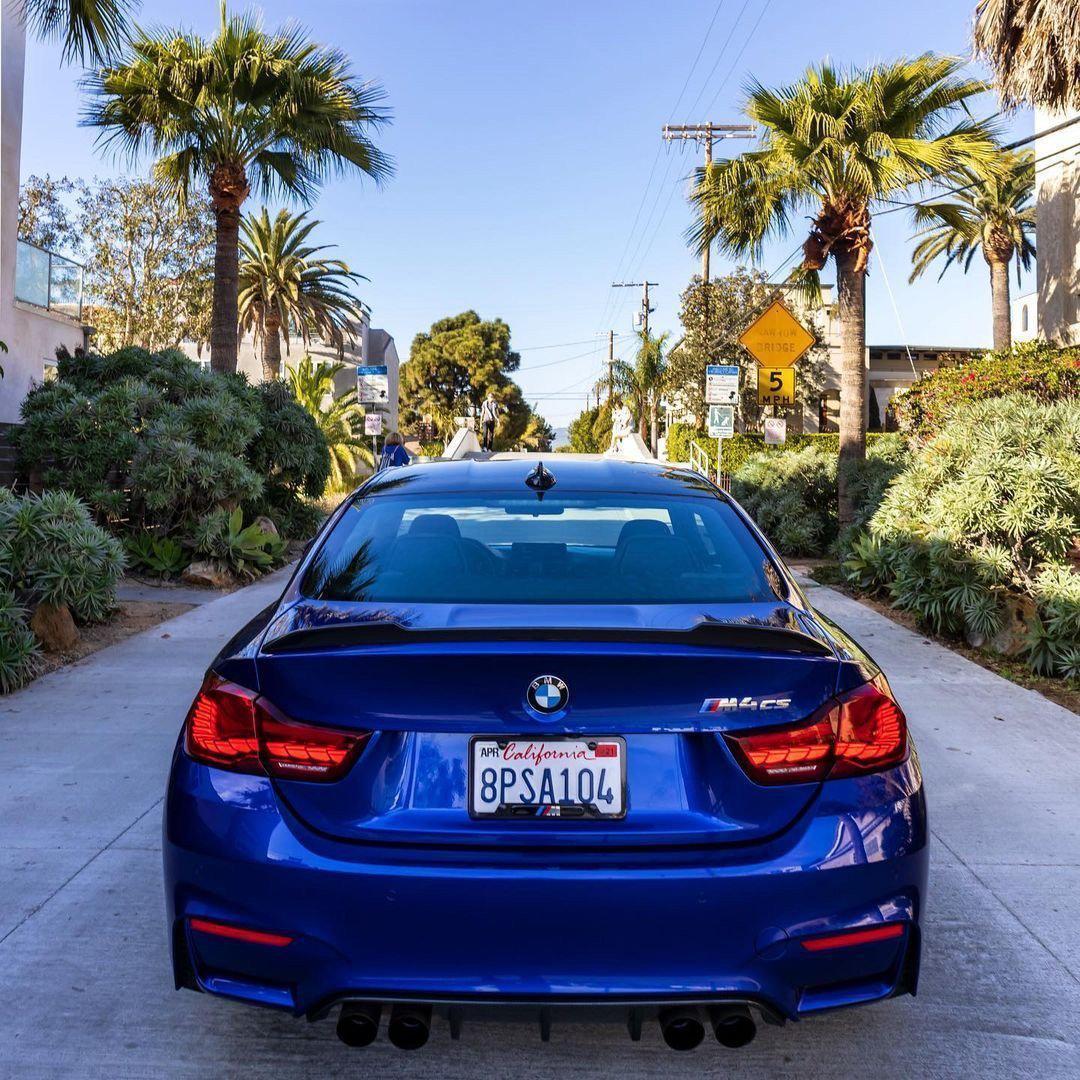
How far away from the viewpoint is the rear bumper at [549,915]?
2305 millimetres

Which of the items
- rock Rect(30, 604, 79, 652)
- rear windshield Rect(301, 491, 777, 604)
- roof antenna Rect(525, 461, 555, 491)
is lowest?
rock Rect(30, 604, 79, 652)

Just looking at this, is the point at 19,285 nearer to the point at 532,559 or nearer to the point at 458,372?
the point at 532,559

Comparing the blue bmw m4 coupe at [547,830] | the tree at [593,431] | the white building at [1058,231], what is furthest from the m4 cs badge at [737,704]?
the tree at [593,431]

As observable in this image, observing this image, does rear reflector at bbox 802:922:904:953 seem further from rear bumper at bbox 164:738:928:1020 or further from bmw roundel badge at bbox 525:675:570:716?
bmw roundel badge at bbox 525:675:570:716

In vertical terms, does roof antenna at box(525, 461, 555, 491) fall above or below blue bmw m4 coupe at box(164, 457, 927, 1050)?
above

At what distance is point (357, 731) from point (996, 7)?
47.5 feet

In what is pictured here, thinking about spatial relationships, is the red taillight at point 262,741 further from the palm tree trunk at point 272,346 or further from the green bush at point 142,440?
the palm tree trunk at point 272,346

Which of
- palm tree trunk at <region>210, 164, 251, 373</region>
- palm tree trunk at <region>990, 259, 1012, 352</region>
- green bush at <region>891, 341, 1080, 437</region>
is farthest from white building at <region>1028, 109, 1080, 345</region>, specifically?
palm tree trunk at <region>210, 164, 251, 373</region>

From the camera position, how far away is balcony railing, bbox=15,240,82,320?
18.5m

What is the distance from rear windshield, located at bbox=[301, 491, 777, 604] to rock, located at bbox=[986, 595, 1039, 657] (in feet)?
18.5

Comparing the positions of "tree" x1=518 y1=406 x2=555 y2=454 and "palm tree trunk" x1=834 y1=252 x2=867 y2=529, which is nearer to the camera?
"palm tree trunk" x1=834 y1=252 x2=867 y2=529

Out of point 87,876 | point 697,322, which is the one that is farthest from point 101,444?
point 697,322

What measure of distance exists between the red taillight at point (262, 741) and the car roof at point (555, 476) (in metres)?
1.34

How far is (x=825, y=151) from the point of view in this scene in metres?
15.0
